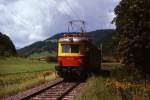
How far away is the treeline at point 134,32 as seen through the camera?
3103 cm

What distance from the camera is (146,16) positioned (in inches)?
1231

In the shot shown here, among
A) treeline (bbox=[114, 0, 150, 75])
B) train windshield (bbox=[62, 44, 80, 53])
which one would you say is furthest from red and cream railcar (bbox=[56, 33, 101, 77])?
treeline (bbox=[114, 0, 150, 75])

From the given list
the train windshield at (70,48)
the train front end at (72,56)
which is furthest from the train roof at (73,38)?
the train windshield at (70,48)

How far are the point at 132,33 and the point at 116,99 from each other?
15.2 meters

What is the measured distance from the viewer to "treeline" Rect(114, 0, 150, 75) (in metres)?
31.0

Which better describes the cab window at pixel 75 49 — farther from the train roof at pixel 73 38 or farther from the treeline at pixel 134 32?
the treeline at pixel 134 32

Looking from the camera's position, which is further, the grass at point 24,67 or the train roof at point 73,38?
the grass at point 24,67

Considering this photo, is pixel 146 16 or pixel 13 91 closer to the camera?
pixel 13 91

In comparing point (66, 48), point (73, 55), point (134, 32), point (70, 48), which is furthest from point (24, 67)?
point (134, 32)

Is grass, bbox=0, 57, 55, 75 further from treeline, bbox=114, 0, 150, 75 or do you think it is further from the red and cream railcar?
treeline, bbox=114, 0, 150, 75

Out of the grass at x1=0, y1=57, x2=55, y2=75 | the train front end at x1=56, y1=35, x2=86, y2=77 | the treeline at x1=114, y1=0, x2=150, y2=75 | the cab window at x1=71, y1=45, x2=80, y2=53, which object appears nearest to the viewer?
the treeline at x1=114, y1=0, x2=150, y2=75

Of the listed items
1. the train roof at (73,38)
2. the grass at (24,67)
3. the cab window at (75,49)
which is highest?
the train roof at (73,38)

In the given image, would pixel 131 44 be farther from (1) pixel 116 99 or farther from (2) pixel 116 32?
(1) pixel 116 99

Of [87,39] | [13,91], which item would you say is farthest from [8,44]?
[13,91]
